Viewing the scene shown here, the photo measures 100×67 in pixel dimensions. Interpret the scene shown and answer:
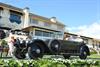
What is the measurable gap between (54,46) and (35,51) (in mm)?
1329

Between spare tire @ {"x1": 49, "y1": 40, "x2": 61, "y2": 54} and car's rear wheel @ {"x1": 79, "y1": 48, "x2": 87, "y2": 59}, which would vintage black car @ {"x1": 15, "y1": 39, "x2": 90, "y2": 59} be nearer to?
spare tire @ {"x1": 49, "y1": 40, "x2": 61, "y2": 54}

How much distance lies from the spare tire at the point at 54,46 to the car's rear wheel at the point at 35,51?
67cm

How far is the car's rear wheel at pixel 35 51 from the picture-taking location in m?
13.5

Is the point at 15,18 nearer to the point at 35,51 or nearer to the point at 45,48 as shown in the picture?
the point at 45,48

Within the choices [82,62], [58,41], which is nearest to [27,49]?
[58,41]

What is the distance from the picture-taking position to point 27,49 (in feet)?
45.2

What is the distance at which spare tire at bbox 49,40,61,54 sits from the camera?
47.3 feet

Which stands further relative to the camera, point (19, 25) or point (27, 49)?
point (19, 25)

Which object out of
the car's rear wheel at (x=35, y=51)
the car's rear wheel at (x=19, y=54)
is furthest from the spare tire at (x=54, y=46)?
the car's rear wheel at (x=19, y=54)

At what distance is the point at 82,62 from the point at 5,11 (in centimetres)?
4201

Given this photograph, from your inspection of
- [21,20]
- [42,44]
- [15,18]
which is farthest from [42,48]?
[21,20]

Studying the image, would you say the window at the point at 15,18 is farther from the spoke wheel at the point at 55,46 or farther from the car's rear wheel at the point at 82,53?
the spoke wheel at the point at 55,46

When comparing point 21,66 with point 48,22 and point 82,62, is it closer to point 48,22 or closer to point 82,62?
point 82,62

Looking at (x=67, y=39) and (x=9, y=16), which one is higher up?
(x=9, y=16)
